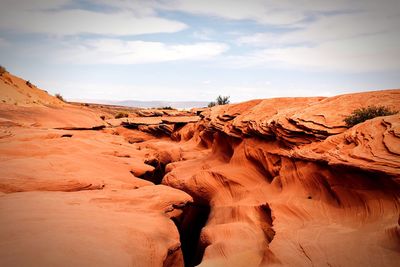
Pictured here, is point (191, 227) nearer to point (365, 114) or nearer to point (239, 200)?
point (239, 200)

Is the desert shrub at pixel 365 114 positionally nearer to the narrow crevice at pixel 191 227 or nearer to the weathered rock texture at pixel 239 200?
the weathered rock texture at pixel 239 200

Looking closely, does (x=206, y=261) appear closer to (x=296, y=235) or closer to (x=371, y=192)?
(x=296, y=235)

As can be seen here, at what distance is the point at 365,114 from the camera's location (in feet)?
24.7

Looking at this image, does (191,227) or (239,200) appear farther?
(191,227)

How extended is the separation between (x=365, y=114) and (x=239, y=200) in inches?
167

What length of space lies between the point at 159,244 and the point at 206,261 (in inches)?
40.6

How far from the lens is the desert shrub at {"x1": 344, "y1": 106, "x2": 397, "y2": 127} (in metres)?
7.51

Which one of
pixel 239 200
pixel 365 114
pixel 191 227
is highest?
pixel 365 114

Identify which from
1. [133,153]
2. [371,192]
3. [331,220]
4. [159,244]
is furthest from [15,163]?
[371,192]

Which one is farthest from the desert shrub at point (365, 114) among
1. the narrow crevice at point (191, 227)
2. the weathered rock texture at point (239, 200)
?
the narrow crevice at point (191, 227)

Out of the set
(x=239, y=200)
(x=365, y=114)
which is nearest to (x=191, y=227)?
(x=239, y=200)

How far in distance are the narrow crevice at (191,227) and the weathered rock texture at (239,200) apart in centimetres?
6

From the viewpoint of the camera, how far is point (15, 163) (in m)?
7.62

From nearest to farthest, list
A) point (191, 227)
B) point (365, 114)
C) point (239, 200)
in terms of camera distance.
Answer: point (365, 114), point (239, 200), point (191, 227)
